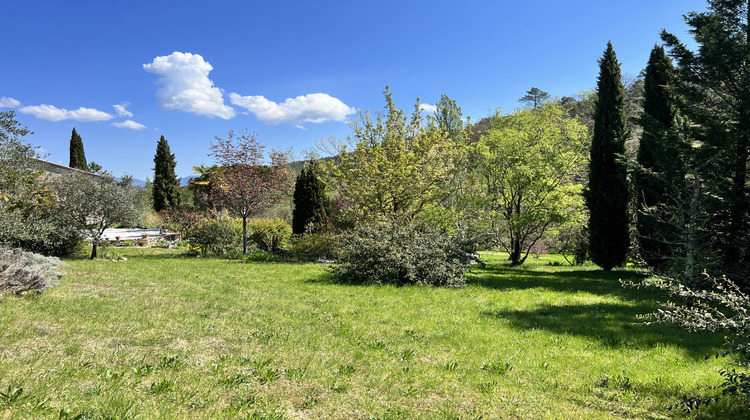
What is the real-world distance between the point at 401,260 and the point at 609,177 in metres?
11.2

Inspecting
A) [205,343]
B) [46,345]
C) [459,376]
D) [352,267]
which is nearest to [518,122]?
[352,267]

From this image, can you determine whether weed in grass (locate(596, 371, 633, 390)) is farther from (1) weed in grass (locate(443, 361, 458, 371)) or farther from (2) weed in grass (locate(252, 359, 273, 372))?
(2) weed in grass (locate(252, 359, 273, 372))

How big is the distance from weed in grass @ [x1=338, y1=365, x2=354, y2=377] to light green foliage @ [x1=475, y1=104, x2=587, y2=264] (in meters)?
14.4

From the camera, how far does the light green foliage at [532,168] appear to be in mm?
17672

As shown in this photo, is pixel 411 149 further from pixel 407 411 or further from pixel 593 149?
pixel 407 411

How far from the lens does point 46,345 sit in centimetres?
488

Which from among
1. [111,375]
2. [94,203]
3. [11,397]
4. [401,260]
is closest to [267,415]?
[111,375]

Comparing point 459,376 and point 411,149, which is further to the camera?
point 411,149

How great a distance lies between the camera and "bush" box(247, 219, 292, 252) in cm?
1966

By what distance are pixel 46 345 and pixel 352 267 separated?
8044 mm

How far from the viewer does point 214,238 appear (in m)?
18.5

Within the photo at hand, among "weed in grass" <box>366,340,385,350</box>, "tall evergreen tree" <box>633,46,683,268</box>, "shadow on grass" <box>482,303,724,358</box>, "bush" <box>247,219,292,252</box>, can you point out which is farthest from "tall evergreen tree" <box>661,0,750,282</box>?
"bush" <box>247,219,292,252</box>

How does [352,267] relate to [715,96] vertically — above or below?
below

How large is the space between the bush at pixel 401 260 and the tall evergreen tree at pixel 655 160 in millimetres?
5954
